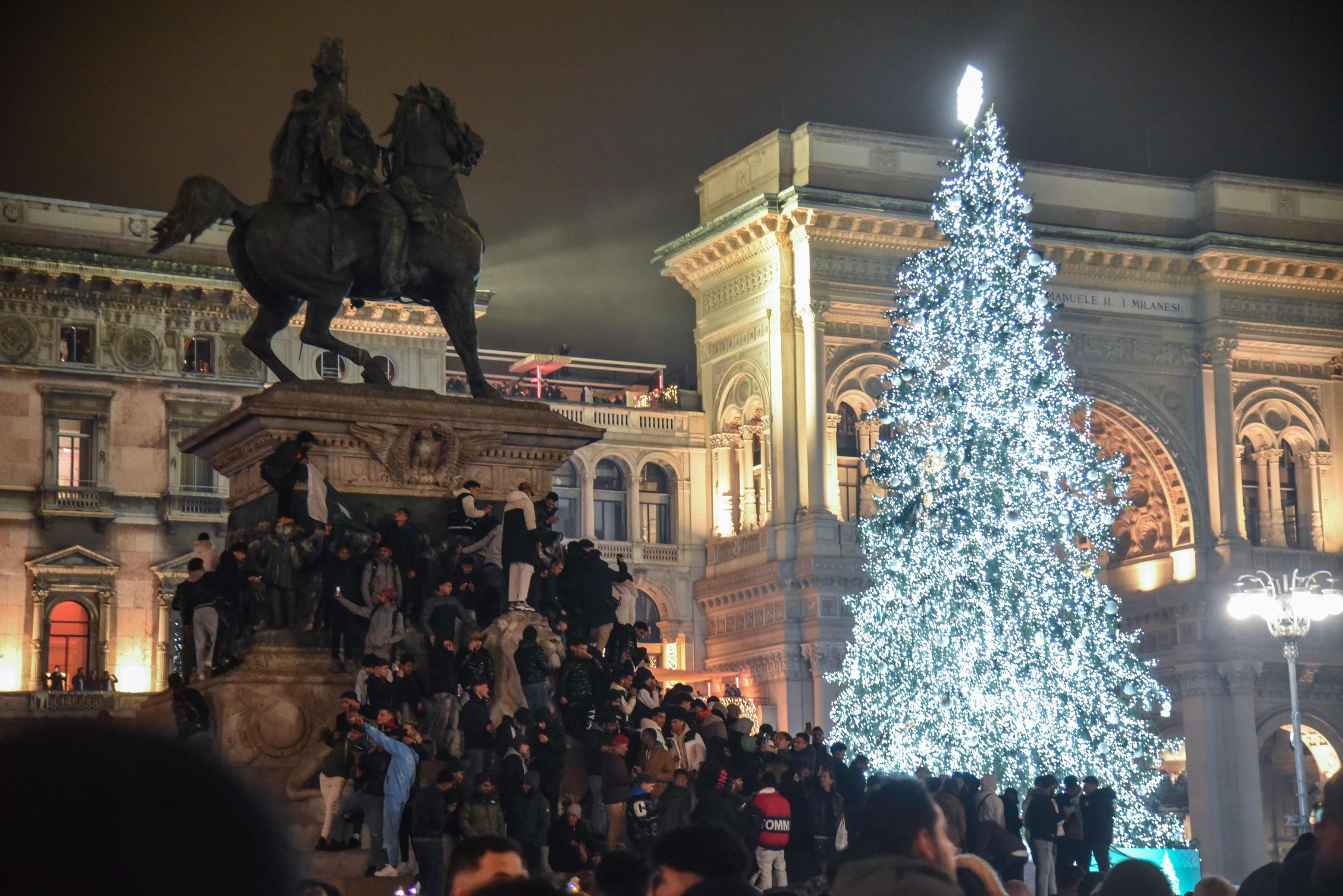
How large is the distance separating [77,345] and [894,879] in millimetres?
43955

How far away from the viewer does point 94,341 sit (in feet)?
153

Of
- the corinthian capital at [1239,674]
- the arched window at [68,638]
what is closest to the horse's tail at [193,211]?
the arched window at [68,638]

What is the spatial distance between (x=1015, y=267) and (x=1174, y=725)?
21.4m

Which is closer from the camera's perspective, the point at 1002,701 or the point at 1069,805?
the point at 1069,805

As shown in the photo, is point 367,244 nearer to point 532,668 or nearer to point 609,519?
point 532,668

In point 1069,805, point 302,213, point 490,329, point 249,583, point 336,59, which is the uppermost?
point 490,329

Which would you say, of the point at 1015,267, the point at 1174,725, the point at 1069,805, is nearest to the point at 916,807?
the point at 1069,805

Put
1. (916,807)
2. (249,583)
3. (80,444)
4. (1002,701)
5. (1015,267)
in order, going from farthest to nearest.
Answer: (80,444), (1015,267), (1002,701), (249,583), (916,807)

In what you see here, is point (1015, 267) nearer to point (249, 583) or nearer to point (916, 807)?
point (249, 583)

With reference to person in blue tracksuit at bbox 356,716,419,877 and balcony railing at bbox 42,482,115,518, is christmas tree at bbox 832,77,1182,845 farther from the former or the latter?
balcony railing at bbox 42,482,115,518

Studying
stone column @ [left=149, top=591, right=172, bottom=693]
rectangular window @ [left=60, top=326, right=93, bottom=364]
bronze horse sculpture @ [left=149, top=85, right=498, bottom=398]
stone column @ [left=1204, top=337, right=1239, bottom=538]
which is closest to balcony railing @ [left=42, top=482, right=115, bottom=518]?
stone column @ [left=149, top=591, right=172, bottom=693]

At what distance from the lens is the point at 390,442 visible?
15.6 metres

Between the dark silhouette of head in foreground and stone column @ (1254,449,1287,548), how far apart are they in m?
53.2

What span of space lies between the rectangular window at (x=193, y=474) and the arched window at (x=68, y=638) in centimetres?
362
